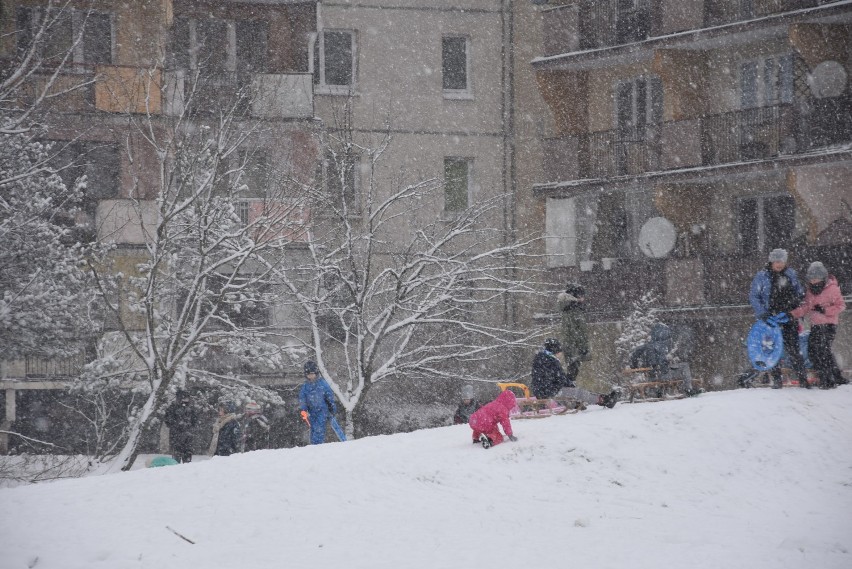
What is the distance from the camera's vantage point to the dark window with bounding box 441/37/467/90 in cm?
3475

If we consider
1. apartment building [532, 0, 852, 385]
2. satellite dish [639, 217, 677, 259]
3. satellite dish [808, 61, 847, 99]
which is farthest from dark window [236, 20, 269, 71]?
satellite dish [808, 61, 847, 99]

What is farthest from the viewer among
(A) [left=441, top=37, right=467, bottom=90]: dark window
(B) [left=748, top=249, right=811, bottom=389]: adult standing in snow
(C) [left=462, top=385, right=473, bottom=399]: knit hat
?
(A) [left=441, top=37, right=467, bottom=90]: dark window

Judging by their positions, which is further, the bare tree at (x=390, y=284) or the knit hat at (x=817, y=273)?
the bare tree at (x=390, y=284)

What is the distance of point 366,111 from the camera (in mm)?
33656

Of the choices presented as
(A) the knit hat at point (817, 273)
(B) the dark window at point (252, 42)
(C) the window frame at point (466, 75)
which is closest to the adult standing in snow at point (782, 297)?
(A) the knit hat at point (817, 273)

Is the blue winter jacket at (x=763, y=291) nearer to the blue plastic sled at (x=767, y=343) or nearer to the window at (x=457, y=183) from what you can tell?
the blue plastic sled at (x=767, y=343)

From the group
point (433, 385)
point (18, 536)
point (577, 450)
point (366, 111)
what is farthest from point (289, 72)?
point (18, 536)

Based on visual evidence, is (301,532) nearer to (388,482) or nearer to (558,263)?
(388,482)

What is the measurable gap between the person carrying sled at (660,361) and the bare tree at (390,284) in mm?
4037

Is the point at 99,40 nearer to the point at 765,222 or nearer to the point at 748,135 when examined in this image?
the point at 748,135

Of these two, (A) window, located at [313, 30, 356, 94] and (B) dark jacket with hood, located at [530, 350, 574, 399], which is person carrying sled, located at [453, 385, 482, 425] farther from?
(A) window, located at [313, 30, 356, 94]

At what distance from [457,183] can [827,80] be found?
36.8ft

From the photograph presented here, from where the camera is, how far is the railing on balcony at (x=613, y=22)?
102ft

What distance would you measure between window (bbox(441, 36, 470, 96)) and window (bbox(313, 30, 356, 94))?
112 inches
